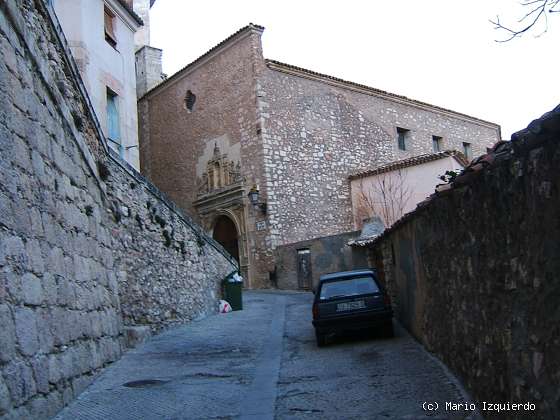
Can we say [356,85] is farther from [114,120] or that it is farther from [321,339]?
[321,339]

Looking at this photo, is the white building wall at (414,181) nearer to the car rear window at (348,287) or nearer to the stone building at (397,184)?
the stone building at (397,184)

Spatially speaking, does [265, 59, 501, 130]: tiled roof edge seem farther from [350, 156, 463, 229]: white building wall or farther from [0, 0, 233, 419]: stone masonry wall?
[0, 0, 233, 419]: stone masonry wall

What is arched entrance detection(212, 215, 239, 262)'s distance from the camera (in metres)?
25.5

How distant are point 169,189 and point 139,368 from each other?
20645 mm

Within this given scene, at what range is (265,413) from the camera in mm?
5379

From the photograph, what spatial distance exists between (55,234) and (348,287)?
5.34m

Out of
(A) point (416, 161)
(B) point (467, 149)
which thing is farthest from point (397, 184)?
(B) point (467, 149)

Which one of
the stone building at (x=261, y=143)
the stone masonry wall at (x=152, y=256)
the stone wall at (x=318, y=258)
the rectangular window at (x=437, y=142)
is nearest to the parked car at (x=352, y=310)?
the stone masonry wall at (x=152, y=256)

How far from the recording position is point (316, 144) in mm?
25062

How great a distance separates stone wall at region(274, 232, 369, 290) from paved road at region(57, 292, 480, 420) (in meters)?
9.21

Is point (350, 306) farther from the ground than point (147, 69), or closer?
closer

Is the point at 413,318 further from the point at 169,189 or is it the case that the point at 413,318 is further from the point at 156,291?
the point at 169,189

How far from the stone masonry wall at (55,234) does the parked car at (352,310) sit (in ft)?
10.5

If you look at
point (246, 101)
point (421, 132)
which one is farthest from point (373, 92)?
point (246, 101)
